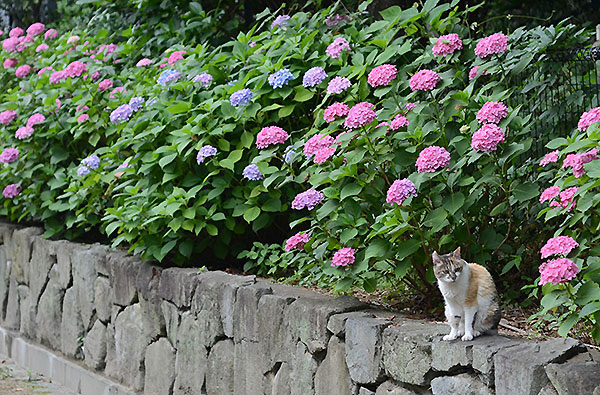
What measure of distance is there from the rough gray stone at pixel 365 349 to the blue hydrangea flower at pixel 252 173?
1.47 meters

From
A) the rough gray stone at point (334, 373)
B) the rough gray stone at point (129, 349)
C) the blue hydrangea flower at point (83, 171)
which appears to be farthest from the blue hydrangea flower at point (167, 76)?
the rough gray stone at point (334, 373)

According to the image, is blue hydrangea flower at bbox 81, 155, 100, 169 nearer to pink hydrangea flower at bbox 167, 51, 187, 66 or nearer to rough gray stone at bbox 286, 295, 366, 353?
pink hydrangea flower at bbox 167, 51, 187, 66

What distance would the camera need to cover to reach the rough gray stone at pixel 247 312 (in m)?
5.10

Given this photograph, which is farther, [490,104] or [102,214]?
[102,214]

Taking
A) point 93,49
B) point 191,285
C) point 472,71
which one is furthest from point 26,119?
point 472,71

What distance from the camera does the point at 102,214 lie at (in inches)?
285

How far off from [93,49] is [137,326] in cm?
344

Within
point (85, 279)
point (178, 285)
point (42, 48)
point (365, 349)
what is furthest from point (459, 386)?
point (42, 48)

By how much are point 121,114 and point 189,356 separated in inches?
76.2

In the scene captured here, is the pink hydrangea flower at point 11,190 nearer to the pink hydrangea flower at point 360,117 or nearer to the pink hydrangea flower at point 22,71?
the pink hydrangea flower at point 22,71

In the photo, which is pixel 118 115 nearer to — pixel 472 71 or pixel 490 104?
pixel 472 71

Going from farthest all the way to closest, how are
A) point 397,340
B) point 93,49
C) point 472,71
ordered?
point 93,49, point 472,71, point 397,340

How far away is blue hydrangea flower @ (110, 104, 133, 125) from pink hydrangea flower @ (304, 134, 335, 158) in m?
2.21

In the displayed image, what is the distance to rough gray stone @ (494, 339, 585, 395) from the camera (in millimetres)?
3312
